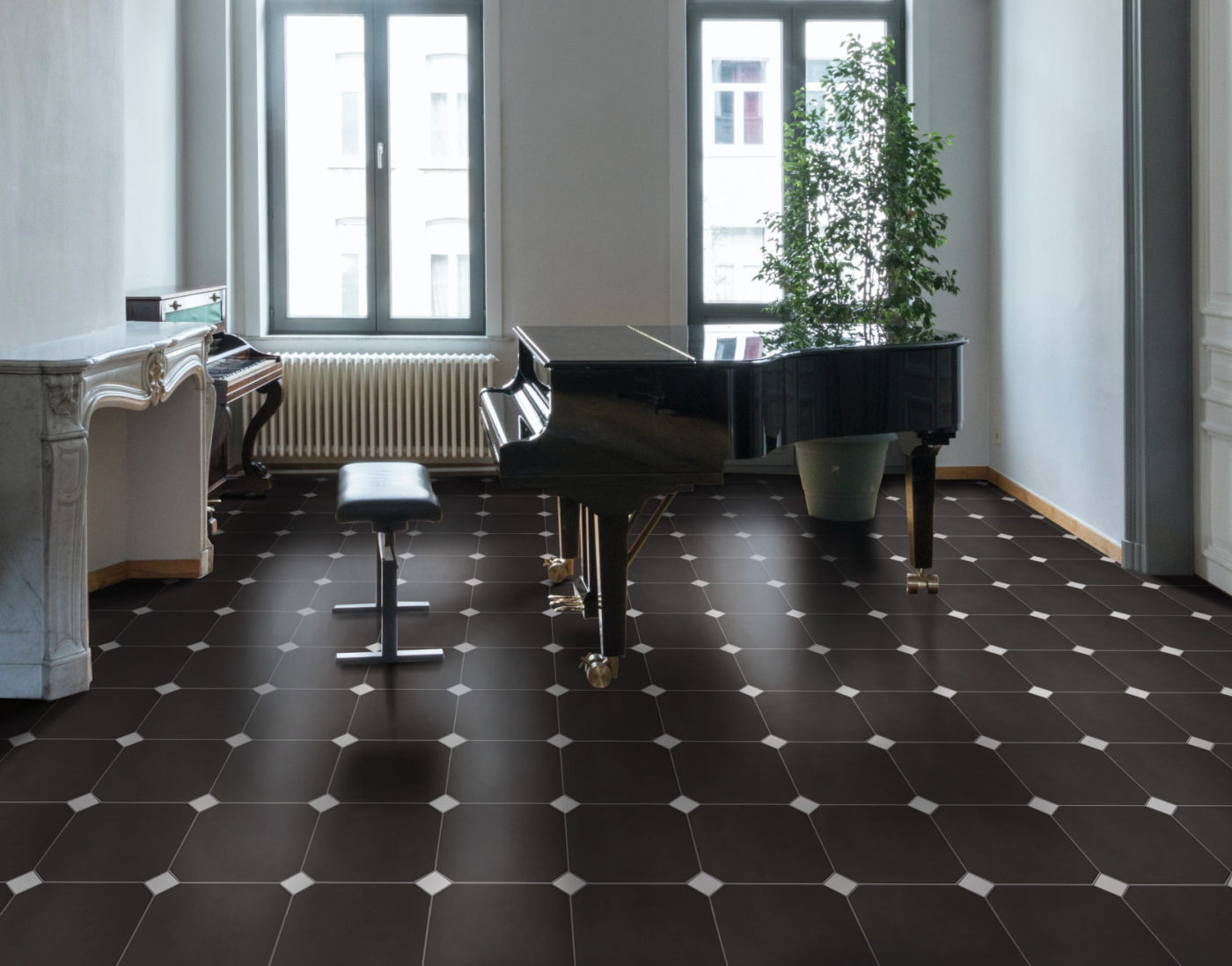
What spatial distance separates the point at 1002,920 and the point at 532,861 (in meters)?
0.96

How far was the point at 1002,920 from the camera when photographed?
2.46m

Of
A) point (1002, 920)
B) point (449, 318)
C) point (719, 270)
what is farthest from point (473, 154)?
point (1002, 920)

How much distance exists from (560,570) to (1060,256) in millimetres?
2852

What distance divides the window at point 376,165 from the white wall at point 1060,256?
2917 millimetres

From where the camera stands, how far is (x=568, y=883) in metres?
2.61

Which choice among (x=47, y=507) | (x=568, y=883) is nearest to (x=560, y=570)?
(x=47, y=507)

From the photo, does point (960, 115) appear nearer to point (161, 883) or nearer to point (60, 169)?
point (60, 169)

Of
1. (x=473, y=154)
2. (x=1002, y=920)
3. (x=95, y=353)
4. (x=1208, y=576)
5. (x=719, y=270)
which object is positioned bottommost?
(x=1002, y=920)

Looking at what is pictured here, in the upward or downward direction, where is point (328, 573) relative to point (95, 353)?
downward

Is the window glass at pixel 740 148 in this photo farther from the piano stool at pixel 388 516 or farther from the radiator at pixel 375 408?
the piano stool at pixel 388 516

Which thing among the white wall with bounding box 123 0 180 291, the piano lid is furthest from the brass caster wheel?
the white wall with bounding box 123 0 180 291

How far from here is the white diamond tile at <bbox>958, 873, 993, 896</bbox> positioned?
2.58 meters

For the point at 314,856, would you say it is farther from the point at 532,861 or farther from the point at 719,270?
the point at 719,270

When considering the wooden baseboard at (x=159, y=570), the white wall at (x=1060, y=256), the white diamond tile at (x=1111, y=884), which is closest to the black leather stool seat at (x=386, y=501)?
the wooden baseboard at (x=159, y=570)
